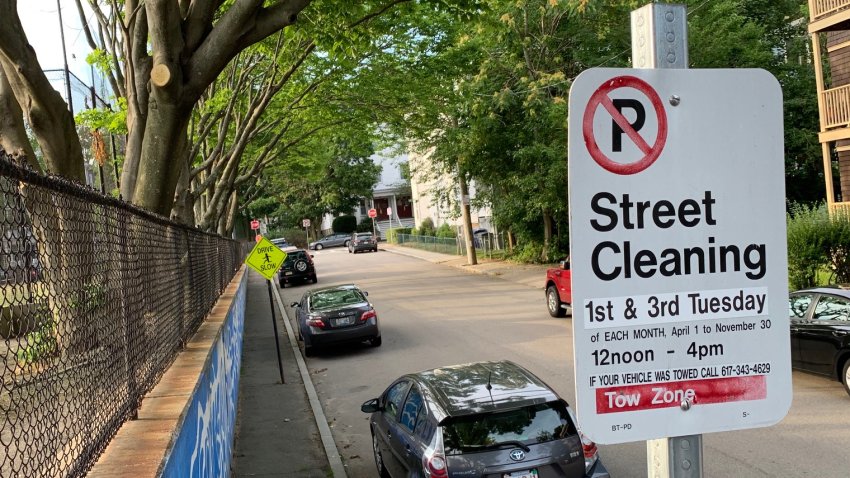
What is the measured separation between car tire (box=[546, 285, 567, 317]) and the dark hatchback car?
11.0m

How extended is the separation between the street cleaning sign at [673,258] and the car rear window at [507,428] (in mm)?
4078

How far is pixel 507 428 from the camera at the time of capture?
5973 mm

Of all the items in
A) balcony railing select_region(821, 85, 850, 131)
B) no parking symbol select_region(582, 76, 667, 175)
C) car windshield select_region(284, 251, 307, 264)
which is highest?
balcony railing select_region(821, 85, 850, 131)

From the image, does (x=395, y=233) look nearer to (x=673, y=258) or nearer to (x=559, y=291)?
(x=559, y=291)

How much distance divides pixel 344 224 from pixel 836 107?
202 ft

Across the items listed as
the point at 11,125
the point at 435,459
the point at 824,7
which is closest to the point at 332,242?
the point at 824,7

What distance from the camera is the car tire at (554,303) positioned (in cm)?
1767

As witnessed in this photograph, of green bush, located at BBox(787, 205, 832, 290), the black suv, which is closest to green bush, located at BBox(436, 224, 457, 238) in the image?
the black suv

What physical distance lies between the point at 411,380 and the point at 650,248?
5.71 metres

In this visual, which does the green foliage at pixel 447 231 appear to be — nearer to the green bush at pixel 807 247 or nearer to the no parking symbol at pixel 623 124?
the green bush at pixel 807 247

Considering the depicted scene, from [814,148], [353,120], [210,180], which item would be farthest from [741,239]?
[814,148]

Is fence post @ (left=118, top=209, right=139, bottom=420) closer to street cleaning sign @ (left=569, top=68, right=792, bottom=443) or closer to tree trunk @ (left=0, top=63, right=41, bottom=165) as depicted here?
street cleaning sign @ (left=569, top=68, right=792, bottom=443)

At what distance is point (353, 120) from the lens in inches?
983

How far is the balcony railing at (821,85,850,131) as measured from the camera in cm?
2197
